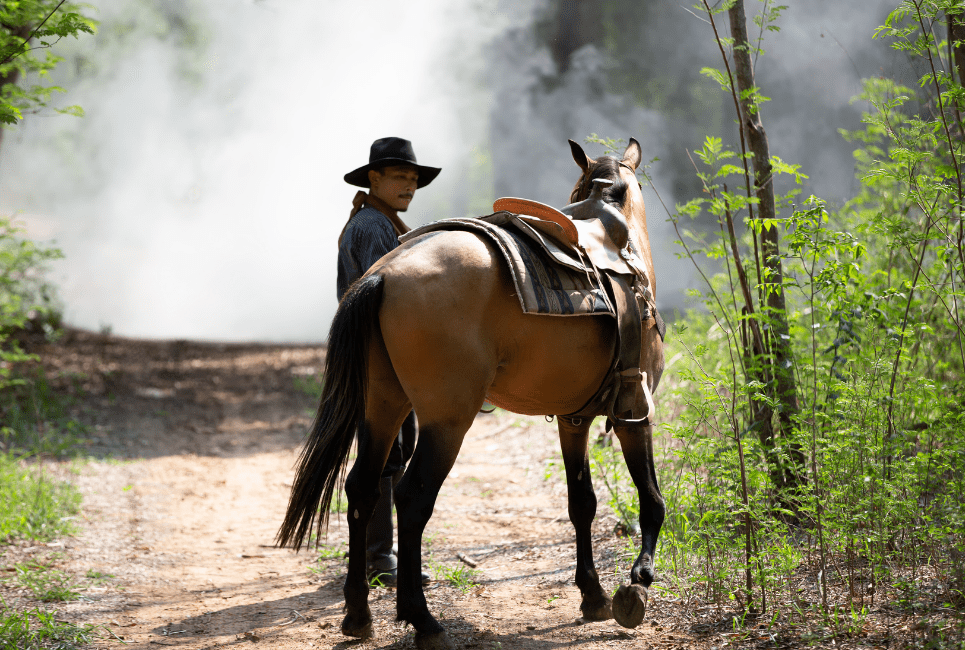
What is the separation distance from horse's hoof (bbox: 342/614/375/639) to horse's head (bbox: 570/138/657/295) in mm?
2214

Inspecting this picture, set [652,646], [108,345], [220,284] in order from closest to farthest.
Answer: [652,646]
[108,345]
[220,284]

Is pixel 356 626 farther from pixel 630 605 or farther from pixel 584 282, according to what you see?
pixel 584 282

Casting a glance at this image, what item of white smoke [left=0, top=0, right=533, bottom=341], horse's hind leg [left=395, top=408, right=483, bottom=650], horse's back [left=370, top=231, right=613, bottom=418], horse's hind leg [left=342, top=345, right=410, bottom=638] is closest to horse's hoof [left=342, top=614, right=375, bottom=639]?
horse's hind leg [left=342, top=345, right=410, bottom=638]

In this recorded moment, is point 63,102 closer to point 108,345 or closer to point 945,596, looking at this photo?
point 108,345

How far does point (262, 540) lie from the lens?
207 inches

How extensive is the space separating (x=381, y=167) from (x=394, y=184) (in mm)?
125

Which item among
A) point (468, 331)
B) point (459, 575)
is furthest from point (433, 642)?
point (468, 331)

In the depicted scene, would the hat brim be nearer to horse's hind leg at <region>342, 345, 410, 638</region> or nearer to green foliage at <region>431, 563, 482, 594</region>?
horse's hind leg at <region>342, 345, 410, 638</region>

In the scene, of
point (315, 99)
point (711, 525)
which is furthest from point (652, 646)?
point (315, 99)

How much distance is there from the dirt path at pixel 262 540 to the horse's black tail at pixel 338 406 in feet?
2.32

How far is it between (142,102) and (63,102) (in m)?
1.75

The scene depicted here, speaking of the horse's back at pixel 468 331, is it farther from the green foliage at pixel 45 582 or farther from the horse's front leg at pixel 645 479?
the green foliage at pixel 45 582

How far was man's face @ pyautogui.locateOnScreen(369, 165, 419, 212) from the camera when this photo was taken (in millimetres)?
4121

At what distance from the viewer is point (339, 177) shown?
1667 cm
